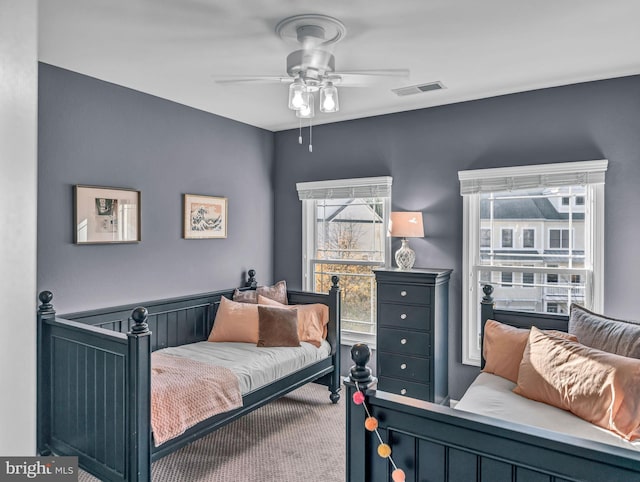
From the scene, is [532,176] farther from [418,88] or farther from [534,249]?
[418,88]

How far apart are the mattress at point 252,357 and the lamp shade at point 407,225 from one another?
1187mm

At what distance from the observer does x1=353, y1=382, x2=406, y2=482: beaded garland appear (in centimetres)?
140

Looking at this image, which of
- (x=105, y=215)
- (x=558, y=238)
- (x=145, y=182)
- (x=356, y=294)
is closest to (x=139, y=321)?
(x=105, y=215)

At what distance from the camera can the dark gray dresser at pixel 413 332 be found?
349 cm

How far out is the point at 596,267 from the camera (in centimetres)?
319

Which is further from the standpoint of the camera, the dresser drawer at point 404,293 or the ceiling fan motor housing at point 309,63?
the dresser drawer at point 404,293

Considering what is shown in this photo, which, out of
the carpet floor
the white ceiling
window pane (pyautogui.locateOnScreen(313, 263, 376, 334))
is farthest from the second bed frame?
window pane (pyautogui.locateOnScreen(313, 263, 376, 334))

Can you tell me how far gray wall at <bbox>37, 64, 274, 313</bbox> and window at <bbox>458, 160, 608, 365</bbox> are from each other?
2116 millimetres

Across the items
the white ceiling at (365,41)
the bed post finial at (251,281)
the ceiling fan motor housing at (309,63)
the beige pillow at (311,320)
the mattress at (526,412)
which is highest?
the white ceiling at (365,41)

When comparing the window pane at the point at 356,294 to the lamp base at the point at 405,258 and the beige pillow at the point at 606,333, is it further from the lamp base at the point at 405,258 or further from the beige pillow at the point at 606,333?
the beige pillow at the point at 606,333

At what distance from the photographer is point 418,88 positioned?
3.39 m

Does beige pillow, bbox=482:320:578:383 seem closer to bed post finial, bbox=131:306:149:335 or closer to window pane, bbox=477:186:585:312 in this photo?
window pane, bbox=477:186:585:312

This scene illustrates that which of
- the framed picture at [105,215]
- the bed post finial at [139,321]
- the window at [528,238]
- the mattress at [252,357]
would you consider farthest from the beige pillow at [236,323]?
the window at [528,238]

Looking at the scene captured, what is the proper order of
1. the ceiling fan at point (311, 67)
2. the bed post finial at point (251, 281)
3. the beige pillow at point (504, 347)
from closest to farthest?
1. the ceiling fan at point (311, 67)
2. the beige pillow at point (504, 347)
3. the bed post finial at point (251, 281)
